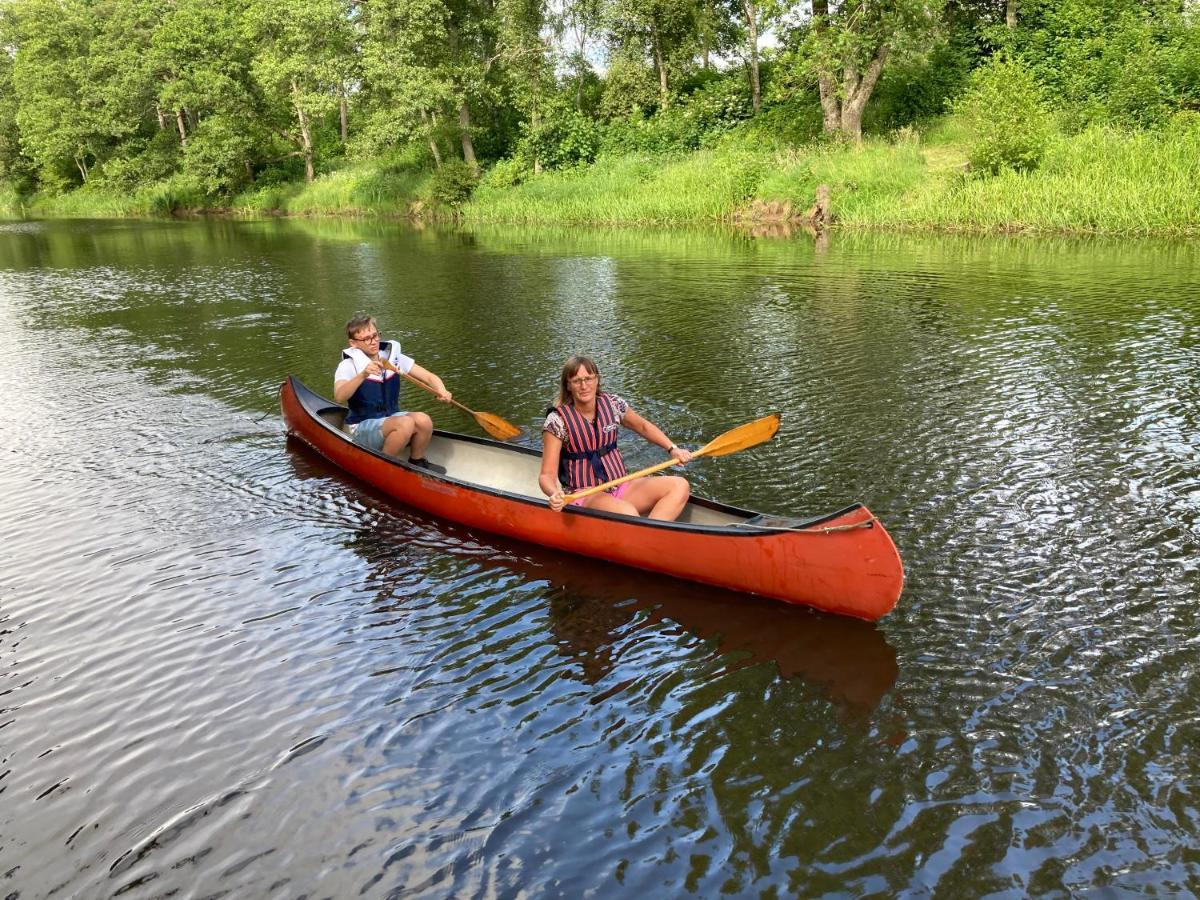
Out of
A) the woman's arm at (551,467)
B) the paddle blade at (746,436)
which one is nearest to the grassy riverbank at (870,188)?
the paddle blade at (746,436)

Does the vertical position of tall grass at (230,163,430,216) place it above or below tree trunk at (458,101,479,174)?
below

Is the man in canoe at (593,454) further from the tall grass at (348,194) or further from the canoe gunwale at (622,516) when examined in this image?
the tall grass at (348,194)

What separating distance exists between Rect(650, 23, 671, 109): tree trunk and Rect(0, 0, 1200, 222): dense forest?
0.29ft

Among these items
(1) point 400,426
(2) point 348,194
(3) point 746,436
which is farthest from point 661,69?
(3) point 746,436

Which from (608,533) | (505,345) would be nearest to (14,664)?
(608,533)

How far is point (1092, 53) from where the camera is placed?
2608cm

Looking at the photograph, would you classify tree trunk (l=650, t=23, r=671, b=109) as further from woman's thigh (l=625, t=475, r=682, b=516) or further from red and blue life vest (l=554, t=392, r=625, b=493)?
woman's thigh (l=625, t=475, r=682, b=516)

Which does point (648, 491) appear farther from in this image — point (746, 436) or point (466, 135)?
point (466, 135)

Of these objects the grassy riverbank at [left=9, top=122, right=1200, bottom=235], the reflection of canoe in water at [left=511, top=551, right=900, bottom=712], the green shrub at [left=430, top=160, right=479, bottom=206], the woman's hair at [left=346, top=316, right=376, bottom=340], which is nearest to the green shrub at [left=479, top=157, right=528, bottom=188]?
the grassy riverbank at [left=9, top=122, right=1200, bottom=235]

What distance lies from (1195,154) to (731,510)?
1967 centimetres

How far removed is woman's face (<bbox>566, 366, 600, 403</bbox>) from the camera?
6.01m

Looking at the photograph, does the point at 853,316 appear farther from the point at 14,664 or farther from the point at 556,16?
the point at 556,16

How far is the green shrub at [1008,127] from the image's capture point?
21281 millimetres

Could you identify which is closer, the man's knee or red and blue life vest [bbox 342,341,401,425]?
the man's knee
